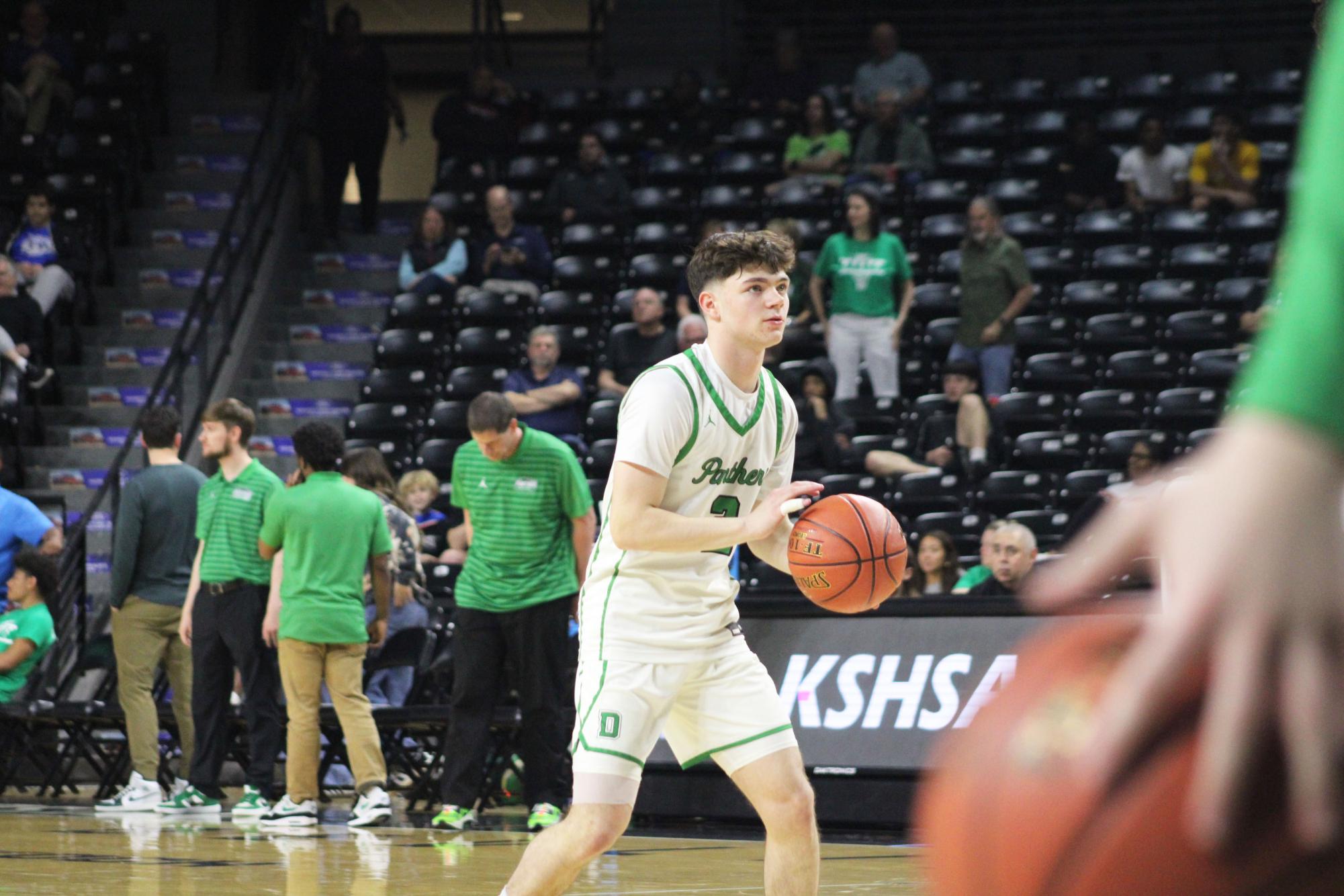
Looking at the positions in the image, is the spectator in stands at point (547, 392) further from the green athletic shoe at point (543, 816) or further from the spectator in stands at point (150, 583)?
the green athletic shoe at point (543, 816)

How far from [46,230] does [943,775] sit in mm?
14998

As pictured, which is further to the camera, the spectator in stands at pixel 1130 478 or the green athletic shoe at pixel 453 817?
the spectator in stands at pixel 1130 478

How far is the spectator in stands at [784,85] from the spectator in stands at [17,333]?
6810mm

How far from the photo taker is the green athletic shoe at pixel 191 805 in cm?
938

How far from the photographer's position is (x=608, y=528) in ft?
13.9

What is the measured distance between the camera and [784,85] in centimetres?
1653

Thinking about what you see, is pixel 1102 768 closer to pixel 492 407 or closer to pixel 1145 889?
pixel 1145 889

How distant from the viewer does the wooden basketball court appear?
238 inches

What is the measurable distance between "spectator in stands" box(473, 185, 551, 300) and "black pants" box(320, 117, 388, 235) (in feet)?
7.95

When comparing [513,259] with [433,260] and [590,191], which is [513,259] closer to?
[433,260]

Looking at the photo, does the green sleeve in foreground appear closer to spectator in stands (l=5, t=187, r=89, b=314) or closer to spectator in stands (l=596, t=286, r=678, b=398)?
spectator in stands (l=596, t=286, r=678, b=398)

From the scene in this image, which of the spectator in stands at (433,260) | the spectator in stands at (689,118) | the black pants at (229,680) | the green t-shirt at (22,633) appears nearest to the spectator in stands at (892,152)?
the spectator in stands at (689,118)

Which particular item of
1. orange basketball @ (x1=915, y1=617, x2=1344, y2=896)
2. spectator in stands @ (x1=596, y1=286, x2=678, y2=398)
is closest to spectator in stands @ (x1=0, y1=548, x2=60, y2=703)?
spectator in stands @ (x1=596, y1=286, x2=678, y2=398)

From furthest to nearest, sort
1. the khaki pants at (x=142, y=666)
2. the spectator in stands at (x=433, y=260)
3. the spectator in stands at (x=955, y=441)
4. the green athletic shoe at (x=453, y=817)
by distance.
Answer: the spectator in stands at (x=433, y=260) < the spectator in stands at (x=955, y=441) < the khaki pants at (x=142, y=666) < the green athletic shoe at (x=453, y=817)
